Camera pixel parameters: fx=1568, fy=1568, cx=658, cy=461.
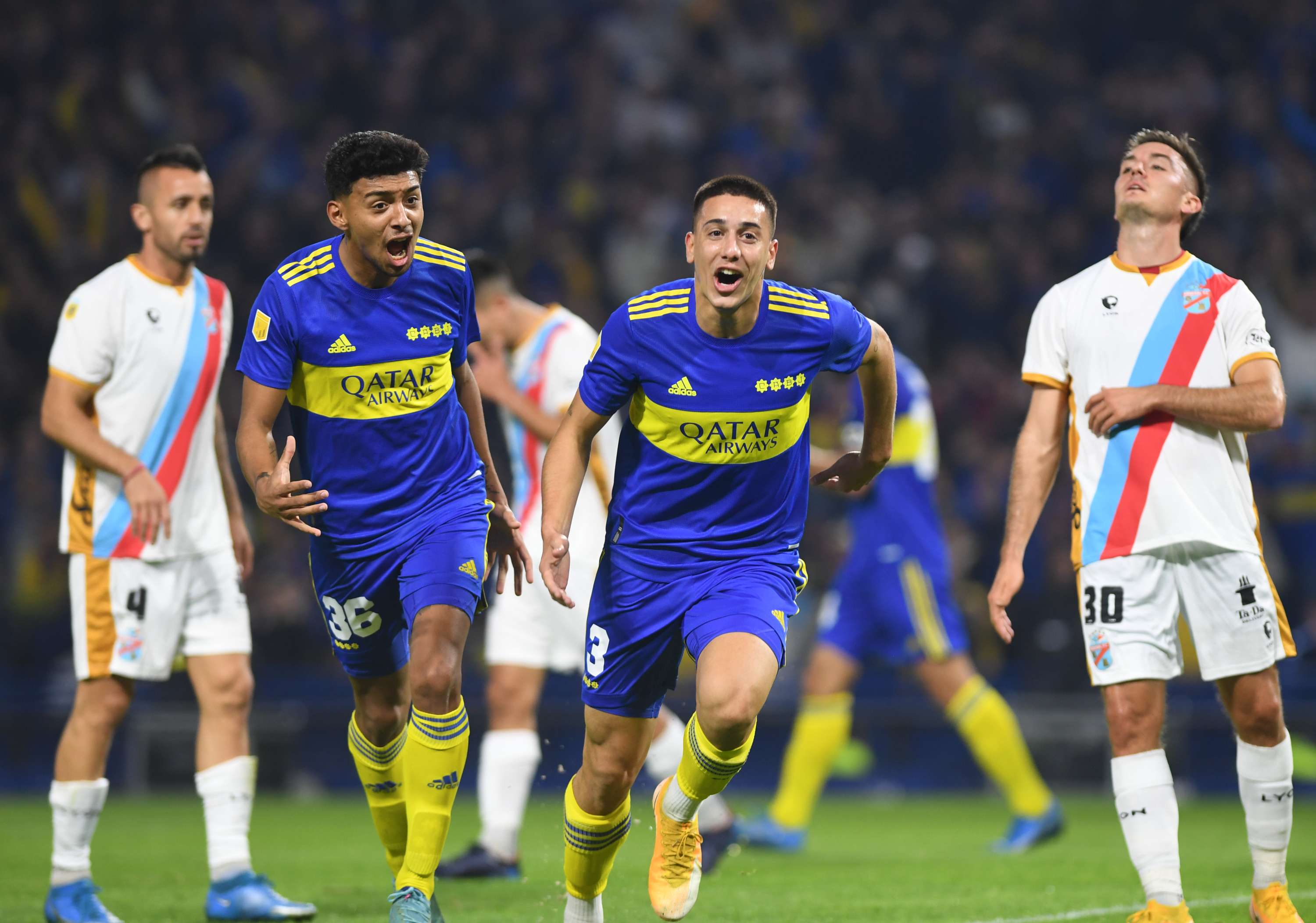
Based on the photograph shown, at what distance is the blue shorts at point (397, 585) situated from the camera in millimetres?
5141

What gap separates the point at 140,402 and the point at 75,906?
1.94 metres

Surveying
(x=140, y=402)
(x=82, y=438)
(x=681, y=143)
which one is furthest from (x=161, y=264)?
(x=681, y=143)

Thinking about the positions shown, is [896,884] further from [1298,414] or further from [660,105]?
[660,105]

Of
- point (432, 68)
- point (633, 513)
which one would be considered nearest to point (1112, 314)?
point (633, 513)

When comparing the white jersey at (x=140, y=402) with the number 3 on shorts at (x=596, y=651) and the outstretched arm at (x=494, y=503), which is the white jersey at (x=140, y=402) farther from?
the number 3 on shorts at (x=596, y=651)

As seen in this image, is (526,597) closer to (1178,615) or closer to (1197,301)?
(1178,615)

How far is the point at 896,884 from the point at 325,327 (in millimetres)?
3539

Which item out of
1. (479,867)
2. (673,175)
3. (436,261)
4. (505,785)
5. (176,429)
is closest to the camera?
(436,261)

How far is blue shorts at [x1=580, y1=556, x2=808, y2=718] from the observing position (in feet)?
15.7

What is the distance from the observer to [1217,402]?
5.00 meters

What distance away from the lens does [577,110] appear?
1728cm

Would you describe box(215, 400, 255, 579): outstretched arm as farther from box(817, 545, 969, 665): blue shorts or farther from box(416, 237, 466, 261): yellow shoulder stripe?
box(817, 545, 969, 665): blue shorts

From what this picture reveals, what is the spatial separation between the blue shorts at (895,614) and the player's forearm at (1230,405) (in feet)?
12.8

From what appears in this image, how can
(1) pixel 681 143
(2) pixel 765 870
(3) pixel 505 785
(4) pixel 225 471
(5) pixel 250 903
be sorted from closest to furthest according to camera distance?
(5) pixel 250 903
(4) pixel 225 471
(3) pixel 505 785
(2) pixel 765 870
(1) pixel 681 143
